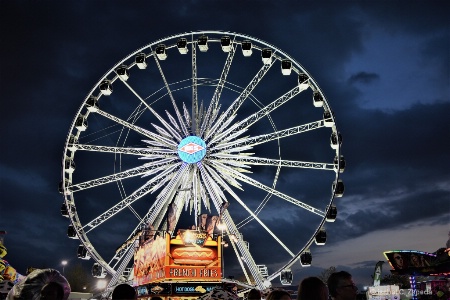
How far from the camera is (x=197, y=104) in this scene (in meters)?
22.0

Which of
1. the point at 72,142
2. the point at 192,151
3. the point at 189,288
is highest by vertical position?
the point at 72,142

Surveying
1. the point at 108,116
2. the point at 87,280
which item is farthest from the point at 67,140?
the point at 87,280

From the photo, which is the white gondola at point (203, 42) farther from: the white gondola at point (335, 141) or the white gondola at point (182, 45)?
the white gondola at point (335, 141)

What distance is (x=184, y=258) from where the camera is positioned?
22953mm

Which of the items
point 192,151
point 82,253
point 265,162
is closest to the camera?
point 192,151

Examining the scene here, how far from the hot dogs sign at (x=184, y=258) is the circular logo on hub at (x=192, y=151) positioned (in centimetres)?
404

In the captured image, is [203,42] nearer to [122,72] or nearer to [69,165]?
[122,72]

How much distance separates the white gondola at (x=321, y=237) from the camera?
870 inches

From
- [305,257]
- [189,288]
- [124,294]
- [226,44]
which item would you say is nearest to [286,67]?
[226,44]

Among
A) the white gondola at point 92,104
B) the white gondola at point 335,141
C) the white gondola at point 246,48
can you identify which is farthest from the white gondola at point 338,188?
the white gondola at point 92,104

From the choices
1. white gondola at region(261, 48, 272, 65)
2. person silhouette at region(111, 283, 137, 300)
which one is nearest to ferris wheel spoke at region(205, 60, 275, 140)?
white gondola at region(261, 48, 272, 65)

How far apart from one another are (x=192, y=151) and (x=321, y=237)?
721cm

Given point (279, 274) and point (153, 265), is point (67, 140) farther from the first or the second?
point (279, 274)

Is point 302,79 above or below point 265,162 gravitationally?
above
